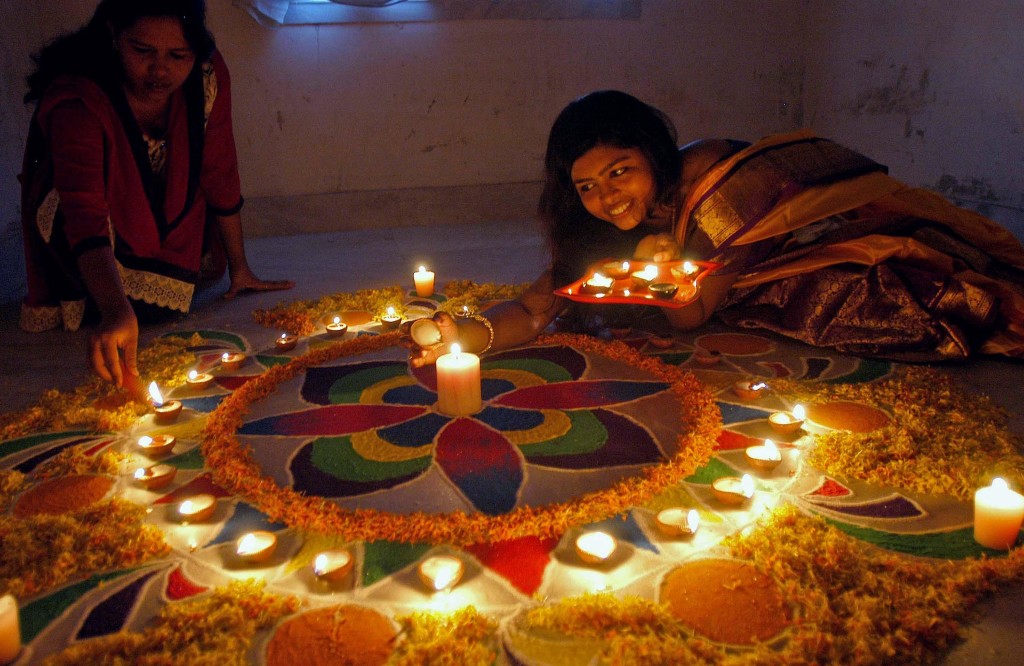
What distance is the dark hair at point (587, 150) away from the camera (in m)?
2.23

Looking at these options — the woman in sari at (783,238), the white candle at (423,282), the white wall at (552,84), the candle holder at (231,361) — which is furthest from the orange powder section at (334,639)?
the white wall at (552,84)

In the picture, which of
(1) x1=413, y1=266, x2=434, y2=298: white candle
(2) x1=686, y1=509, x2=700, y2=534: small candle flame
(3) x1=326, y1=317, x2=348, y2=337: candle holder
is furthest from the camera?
(1) x1=413, y1=266, x2=434, y2=298: white candle

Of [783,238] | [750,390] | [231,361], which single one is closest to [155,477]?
[231,361]

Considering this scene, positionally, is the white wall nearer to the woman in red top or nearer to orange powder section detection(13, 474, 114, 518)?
the woman in red top

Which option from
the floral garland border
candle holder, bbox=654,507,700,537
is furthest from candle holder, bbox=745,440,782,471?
candle holder, bbox=654,507,700,537

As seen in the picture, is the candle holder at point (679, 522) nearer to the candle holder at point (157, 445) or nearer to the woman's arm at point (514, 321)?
the woman's arm at point (514, 321)

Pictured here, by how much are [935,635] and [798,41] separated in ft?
17.3

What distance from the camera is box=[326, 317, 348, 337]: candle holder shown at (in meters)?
2.83

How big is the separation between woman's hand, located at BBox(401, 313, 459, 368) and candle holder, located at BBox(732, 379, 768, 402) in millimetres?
838

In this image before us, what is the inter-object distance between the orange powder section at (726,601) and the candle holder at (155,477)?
3.77ft

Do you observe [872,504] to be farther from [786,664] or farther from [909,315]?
[909,315]

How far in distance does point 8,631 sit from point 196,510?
17.4 inches

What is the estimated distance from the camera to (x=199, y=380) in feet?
7.75

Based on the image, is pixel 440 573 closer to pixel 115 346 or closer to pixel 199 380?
pixel 115 346
